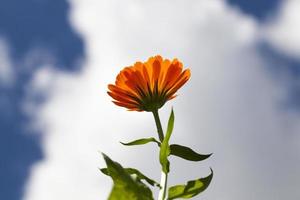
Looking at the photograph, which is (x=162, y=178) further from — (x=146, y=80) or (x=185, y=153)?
(x=146, y=80)

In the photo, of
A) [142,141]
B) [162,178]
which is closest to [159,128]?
[142,141]

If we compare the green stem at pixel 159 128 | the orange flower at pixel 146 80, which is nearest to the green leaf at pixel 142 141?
the green stem at pixel 159 128

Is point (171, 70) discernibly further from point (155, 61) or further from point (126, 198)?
point (126, 198)

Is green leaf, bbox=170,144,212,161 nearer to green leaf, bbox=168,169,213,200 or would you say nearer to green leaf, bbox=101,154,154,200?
green leaf, bbox=168,169,213,200

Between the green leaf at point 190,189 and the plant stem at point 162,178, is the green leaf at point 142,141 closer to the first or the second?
the plant stem at point 162,178

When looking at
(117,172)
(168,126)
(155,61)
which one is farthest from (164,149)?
(155,61)

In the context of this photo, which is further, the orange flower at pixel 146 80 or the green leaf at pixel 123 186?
the orange flower at pixel 146 80

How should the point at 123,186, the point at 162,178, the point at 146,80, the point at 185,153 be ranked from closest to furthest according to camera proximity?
the point at 123,186, the point at 162,178, the point at 185,153, the point at 146,80
